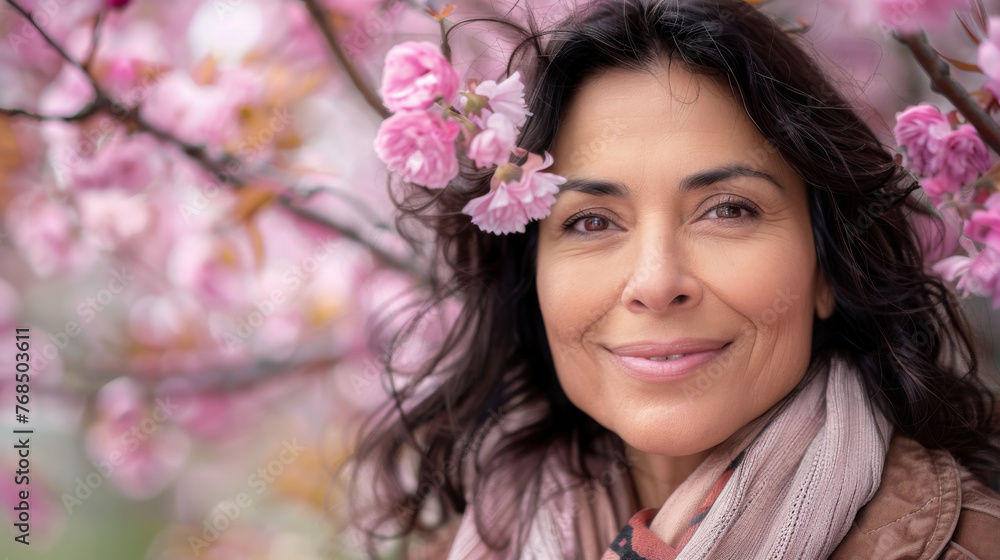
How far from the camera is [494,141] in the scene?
114cm

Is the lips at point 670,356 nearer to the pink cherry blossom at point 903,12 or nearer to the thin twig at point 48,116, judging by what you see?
the pink cherry blossom at point 903,12

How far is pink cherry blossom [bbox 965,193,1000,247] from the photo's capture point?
1171mm

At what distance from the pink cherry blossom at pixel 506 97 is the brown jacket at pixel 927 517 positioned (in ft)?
2.79

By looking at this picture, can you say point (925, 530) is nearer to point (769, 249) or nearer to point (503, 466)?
A: point (769, 249)

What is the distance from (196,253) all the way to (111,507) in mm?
1526

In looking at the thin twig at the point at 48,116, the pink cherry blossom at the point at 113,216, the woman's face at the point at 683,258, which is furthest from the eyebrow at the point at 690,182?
the pink cherry blossom at the point at 113,216

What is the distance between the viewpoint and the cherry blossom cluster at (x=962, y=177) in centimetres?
119

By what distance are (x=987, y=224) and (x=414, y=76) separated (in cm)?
88

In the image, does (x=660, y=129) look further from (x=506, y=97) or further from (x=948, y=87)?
(x=948, y=87)

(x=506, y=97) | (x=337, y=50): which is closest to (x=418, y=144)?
(x=506, y=97)

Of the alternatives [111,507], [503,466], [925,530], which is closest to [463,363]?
[503,466]

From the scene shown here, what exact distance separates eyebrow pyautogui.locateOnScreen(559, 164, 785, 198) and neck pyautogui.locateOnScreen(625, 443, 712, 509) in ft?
1.70

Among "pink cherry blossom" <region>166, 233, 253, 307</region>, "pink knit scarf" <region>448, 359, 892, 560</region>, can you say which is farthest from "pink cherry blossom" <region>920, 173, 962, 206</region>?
Result: "pink cherry blossom" <region>166, 233, 253, 307</region>

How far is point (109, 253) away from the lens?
256cm
